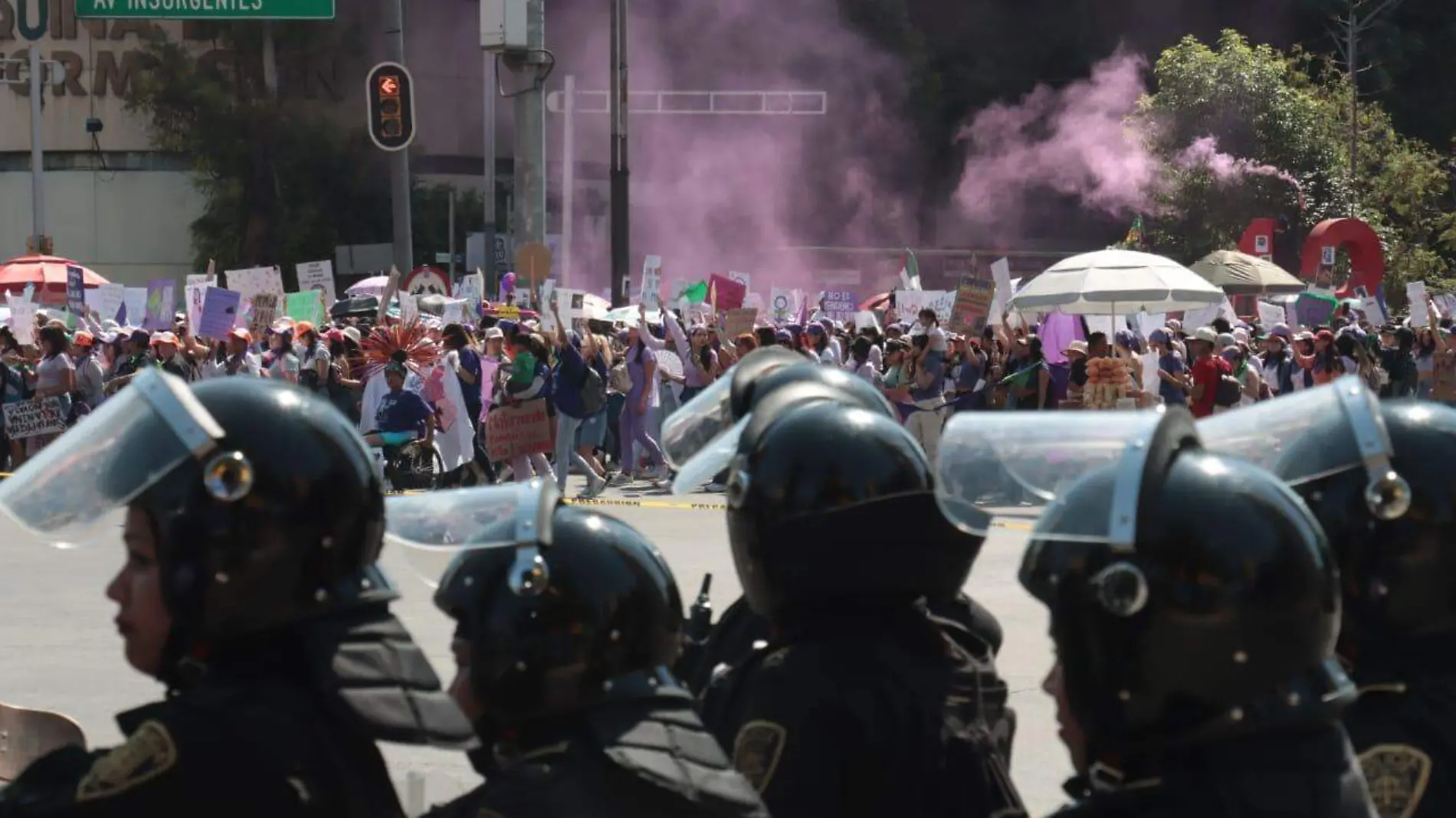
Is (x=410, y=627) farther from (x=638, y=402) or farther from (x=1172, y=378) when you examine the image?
(x=638, y=402)

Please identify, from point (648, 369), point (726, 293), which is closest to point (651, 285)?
point (726, 293)

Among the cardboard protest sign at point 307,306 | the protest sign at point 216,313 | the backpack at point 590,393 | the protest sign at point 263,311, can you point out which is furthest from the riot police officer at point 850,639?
the cardboard protest sign at point 307,306

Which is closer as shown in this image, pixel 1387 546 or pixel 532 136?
pixel 1387 546

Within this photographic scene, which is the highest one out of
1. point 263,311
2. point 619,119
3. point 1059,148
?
point 1059,148

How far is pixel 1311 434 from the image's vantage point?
9.36 ft

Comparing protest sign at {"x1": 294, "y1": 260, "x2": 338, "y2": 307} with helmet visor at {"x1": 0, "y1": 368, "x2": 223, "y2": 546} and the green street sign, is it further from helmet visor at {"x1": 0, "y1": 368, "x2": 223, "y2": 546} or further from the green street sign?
helmet visor at {"x1": 0, "y1": 368, "x2": 223, "y2": 546}

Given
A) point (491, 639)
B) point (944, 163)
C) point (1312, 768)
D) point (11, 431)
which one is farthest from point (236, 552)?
point (944, 163)

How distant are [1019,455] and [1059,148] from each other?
149ft

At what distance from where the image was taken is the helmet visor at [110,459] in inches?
99.3

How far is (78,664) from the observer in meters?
8.18

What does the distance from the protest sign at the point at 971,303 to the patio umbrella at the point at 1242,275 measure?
31.2ft

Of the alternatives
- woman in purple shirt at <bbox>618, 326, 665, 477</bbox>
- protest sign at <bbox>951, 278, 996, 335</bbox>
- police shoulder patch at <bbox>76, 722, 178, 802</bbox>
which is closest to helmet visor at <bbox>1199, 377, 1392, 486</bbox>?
police shoulder patch at <bbox>76, 722, 178, 802</bbox>

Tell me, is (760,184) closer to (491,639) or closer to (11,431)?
(11,431)

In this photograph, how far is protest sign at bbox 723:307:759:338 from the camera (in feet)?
61.2
